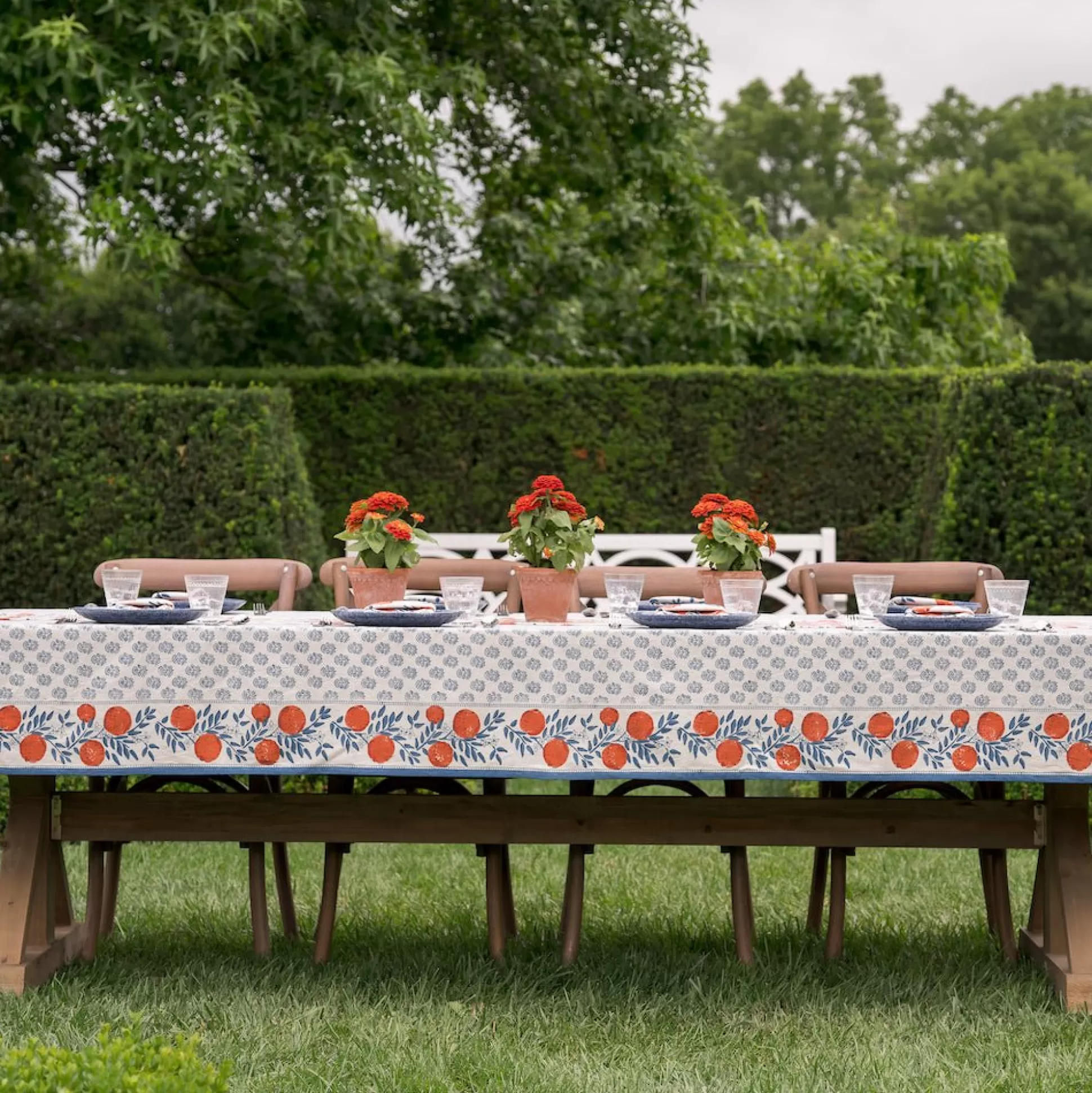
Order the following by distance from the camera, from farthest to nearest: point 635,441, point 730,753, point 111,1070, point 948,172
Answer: point 948,172 → point 635,441 → point 730,753 → point 111,1070

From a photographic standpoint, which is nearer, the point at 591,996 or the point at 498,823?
the point at 591,996

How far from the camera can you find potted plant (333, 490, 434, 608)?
3.72 metres

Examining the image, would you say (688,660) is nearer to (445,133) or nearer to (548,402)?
(548,402)

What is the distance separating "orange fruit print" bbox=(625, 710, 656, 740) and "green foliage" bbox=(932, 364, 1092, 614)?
2868 mm

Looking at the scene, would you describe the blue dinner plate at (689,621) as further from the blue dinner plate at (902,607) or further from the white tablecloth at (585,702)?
the blue dinner plate at (902,607)

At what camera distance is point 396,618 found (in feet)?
11.4

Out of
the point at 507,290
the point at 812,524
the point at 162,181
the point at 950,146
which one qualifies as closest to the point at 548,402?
the point at 812,524

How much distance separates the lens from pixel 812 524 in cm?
775

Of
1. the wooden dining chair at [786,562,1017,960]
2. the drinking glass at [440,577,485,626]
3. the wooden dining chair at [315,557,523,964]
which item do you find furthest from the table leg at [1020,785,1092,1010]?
the drinking glass at [440,577,485,626]

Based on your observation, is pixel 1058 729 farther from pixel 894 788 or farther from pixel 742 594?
pixel 742 594

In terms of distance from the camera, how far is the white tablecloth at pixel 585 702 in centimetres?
339

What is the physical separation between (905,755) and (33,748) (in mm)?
1992

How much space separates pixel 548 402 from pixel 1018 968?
4324mm

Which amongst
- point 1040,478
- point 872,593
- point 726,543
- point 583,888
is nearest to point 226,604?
point 583,888
